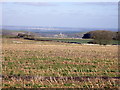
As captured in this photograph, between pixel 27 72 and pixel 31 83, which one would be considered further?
pixel 27 72

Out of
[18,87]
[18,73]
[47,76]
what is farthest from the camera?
[18,73]

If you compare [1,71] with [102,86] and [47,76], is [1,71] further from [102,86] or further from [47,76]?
[102,86]

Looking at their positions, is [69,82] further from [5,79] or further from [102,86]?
[5,79]

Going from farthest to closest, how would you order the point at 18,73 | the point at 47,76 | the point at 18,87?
the point at 18,73
the point at 47,76
the point at 18,87

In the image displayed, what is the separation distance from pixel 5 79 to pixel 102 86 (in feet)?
13.7

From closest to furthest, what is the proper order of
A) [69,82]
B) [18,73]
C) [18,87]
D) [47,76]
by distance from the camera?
[18,87], [69,82], [47,76], [18,73]

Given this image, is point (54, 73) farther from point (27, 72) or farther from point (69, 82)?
point (69, 82)

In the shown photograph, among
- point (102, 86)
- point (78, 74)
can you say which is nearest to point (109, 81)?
point (102, 86)

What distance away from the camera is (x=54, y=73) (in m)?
14.1

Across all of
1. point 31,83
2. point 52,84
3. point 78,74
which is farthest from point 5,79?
point 78,74

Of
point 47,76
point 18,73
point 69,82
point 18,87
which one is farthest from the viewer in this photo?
point 18,73

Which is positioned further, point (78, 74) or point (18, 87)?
point (78, 74)

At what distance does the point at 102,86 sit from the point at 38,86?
7.88 ft

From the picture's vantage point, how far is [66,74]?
45.4ft
